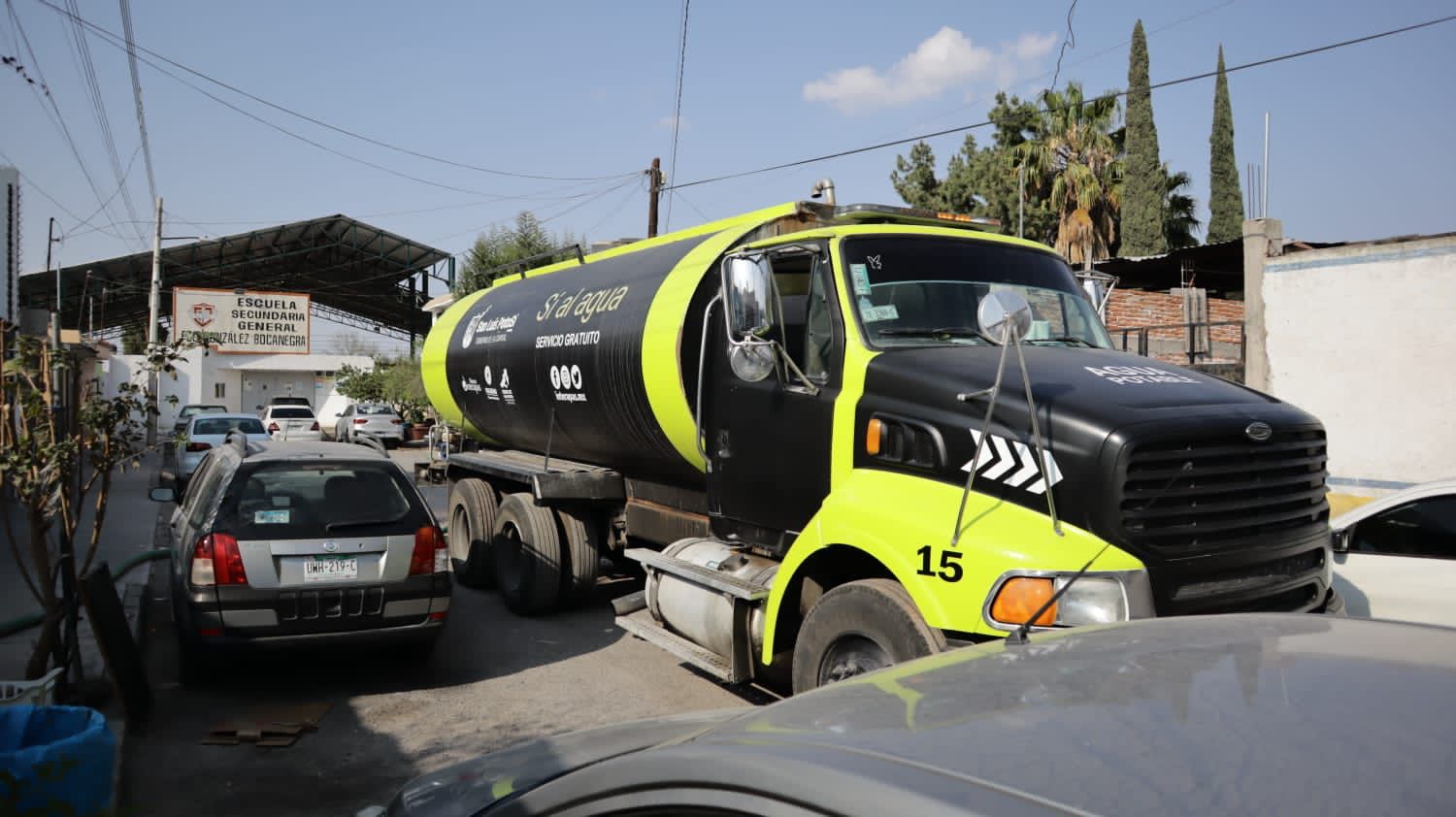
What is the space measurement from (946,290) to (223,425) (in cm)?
1941

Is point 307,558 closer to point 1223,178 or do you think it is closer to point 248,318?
point 1223,178

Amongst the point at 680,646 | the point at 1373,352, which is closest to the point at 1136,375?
the point at 680,646

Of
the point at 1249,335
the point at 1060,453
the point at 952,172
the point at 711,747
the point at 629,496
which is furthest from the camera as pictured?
the point at 952,172

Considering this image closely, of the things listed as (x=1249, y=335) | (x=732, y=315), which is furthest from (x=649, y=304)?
(x=1249, y=335)

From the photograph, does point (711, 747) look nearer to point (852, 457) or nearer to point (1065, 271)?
point (852, 457)

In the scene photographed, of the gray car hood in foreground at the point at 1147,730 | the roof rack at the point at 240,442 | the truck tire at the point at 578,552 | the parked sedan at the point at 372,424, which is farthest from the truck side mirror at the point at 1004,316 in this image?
the parked sedan at the point at 372,424

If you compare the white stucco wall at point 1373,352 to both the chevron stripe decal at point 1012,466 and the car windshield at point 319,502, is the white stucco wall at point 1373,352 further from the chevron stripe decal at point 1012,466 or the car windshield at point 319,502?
the car windshield at point 319,502

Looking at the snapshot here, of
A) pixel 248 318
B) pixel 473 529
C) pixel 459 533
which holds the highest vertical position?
pixel 248 318

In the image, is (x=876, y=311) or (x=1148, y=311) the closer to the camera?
(x=876, y=311)

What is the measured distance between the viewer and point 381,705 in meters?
6.84

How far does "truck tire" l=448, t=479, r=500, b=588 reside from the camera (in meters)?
10.6

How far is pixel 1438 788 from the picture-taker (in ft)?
4.19

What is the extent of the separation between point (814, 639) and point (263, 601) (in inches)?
144

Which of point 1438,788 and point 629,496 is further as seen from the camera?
point 629,496
